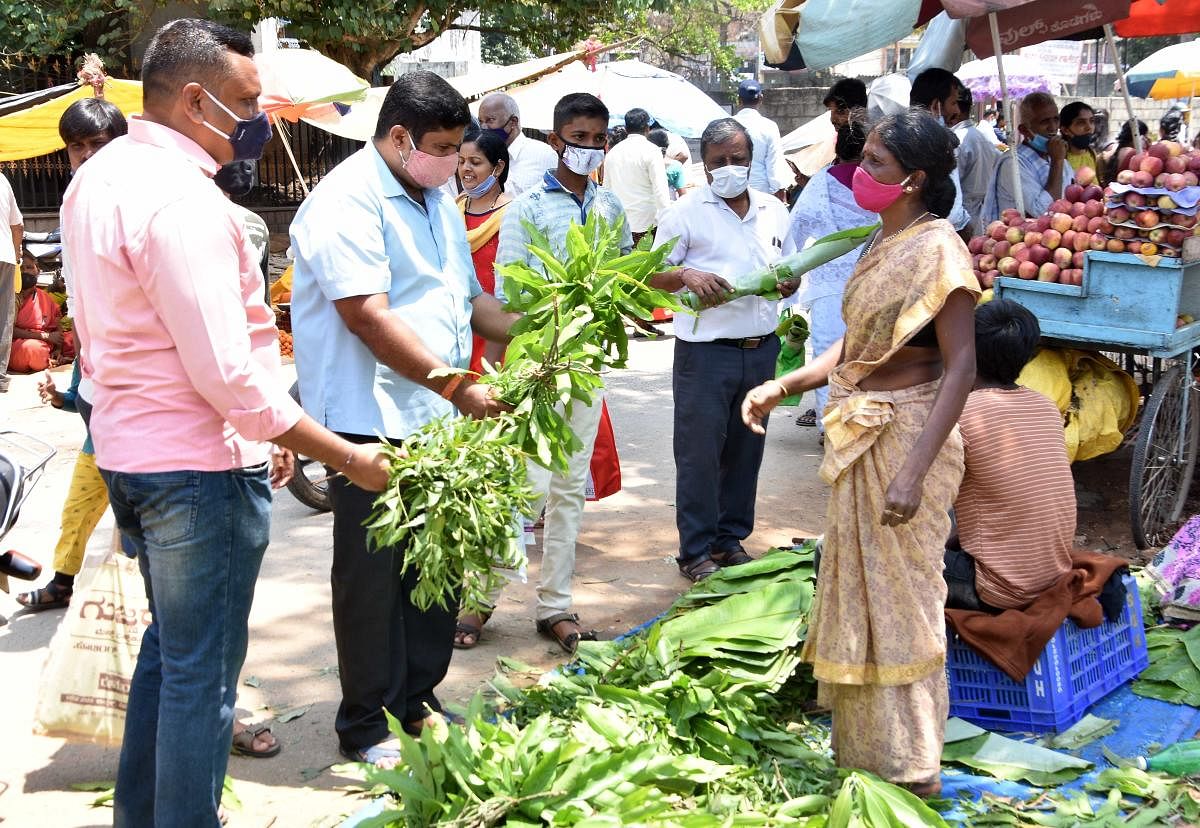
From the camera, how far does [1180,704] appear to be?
4.19 m

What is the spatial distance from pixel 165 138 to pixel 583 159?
226cm

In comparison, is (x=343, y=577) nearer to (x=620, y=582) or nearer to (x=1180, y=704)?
(x=620, y=582)

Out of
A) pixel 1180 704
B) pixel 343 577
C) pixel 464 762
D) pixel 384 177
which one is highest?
pixel 384 177

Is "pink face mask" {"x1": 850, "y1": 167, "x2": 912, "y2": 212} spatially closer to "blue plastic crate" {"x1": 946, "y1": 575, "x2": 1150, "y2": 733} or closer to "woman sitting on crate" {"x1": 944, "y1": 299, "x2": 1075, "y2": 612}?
"woman sitting on crate" {"x1": 944, "y1": 299, "x2": 1075, "y2": 612}

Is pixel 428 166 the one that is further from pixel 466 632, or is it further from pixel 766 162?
pixel 766 162

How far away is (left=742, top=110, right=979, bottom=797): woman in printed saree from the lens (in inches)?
132

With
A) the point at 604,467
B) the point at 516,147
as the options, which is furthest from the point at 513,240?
the point at 516,147

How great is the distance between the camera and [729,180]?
520 centimetres

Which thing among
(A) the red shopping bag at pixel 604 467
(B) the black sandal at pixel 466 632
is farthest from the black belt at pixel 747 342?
(B) the black sandal at pixel 466 632

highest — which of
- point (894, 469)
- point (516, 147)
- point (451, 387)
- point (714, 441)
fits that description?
point (516, 147)

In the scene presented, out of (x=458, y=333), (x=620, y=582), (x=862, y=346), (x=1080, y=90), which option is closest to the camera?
(x=862, y=346)

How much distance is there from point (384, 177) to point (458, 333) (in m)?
0.53

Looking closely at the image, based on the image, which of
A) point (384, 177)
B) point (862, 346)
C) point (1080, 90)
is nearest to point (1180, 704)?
point (862, 346)

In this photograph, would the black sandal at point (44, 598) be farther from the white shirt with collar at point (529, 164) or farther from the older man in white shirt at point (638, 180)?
the older man in white shirt at point (638, 180)
